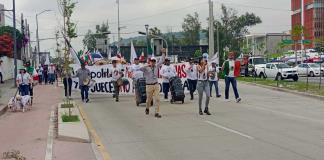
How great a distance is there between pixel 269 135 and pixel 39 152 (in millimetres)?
5002

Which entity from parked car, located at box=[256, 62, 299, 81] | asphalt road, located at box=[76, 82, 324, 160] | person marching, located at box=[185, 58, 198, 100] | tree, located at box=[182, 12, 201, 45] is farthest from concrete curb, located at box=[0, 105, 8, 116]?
tree, located at box=[182, 12, 201, 45]

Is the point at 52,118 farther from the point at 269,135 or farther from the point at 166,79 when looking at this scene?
the point at 269,135

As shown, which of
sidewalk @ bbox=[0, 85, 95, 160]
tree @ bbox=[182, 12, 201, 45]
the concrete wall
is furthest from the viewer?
tree @ bbox=[182, 12, 201, 45]

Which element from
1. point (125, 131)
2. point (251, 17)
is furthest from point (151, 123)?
point (251, 17)

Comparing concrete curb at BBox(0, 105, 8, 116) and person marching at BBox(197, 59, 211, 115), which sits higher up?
person marching at BBox(197, 59, 211, 115)

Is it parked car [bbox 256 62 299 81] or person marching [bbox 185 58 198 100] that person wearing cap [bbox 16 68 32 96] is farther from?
parked car [bbox 256 62 299 81]

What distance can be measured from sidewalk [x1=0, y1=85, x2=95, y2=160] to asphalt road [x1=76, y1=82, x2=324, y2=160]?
0.68 meters

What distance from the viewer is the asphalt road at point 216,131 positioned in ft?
33.9

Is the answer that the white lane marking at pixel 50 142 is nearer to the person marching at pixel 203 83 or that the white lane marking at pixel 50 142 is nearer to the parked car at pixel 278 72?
the person marching at pixel 203 83

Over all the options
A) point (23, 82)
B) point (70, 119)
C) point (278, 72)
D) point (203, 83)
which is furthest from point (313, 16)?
point (70, 119)

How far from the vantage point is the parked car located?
1599 inches

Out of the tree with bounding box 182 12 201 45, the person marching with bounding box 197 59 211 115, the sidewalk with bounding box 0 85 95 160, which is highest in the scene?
the tree with bounding box 182 12 201 45

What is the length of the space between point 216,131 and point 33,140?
14.0 feet

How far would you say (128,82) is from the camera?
82.9ft
